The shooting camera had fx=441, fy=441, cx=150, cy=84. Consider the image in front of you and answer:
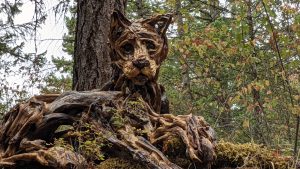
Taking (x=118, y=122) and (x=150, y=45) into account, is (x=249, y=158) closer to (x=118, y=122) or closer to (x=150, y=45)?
(x=118, y=122)

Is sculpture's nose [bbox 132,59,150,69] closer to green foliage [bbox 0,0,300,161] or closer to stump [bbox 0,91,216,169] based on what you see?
stump [bbox 0,91,216,169]

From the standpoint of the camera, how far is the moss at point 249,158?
2.87m

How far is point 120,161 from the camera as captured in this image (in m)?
2.78

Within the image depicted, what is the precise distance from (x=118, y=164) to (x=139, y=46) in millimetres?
892

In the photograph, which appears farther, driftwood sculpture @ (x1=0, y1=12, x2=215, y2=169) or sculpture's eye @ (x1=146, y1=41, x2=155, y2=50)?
sculpture's eye @ (x1=146, y1=41, x2=155, y2=50)

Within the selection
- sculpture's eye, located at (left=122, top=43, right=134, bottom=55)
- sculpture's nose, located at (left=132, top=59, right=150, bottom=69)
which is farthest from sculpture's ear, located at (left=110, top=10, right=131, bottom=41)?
sculpture's nose, located at (left=132, top=59, right=150, bottom=69)

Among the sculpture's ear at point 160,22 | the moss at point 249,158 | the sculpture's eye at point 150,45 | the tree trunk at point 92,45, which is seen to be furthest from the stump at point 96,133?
the tree trunk at point 92,45

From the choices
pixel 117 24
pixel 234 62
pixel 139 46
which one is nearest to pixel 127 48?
pixel 139 46

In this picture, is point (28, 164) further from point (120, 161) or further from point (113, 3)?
point (113, 3)

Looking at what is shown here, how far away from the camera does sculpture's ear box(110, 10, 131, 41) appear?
3.29m

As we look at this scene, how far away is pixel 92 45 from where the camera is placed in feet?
15.7

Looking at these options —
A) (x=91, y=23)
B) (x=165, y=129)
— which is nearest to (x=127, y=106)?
(x=165, y=129)

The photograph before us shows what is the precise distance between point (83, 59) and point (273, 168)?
264cm

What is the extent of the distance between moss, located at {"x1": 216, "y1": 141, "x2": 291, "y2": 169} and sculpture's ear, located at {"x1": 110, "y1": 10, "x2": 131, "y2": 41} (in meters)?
1.11
